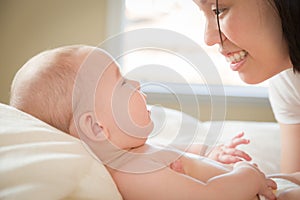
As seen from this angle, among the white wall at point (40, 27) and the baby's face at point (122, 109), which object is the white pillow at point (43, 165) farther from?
the white wall at point (40, 27)

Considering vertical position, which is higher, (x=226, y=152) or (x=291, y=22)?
(x=291, y=22)

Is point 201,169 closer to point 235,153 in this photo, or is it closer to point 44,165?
point 235,153

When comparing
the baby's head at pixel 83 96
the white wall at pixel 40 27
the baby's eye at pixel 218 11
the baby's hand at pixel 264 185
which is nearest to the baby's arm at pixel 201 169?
the baby's hand at pixel 264 185

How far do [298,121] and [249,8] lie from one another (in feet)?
1.72

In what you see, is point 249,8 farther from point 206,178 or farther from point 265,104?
point 265,104

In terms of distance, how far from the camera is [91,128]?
895 millimetres

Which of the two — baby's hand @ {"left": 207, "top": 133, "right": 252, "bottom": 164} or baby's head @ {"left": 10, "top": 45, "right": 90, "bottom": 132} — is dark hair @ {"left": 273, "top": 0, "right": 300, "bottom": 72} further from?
baby's head @ {"left": 10, "top": 45, "right": 90, "bottom": 132}

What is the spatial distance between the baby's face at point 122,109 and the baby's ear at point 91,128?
0.05 ft

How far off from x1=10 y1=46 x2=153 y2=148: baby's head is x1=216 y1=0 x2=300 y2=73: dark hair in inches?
16.1

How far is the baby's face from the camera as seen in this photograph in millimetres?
905

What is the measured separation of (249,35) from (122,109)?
0.42 meters

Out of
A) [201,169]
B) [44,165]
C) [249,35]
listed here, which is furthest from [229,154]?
[44,165]

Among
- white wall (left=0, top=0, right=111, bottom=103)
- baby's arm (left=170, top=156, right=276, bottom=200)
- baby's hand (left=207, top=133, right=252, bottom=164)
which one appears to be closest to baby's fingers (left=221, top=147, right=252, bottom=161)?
baby's hand (left=207, top=133, right=252, bottom=164)

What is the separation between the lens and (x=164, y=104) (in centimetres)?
225
